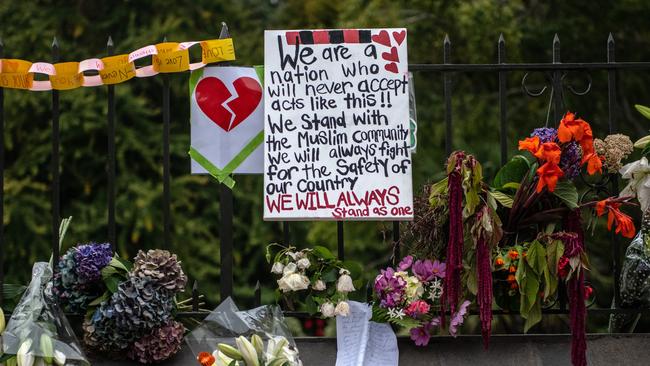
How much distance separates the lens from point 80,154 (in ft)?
30.0

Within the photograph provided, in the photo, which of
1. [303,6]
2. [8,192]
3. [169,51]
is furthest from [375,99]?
[303,6]

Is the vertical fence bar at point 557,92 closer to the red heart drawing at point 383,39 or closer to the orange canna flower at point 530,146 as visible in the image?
the orange canna flower at point 530,146

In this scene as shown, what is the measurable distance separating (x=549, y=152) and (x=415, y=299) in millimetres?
837

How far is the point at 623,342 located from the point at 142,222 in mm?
5663

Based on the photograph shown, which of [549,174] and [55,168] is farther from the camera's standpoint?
[55,168]

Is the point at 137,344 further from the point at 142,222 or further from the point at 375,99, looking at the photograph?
the point at 142,222

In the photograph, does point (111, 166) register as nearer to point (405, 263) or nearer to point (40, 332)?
point (40, 332)

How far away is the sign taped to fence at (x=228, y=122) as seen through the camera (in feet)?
13.6

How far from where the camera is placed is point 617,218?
3834 mm

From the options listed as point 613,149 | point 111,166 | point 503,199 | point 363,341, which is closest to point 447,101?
point 503,199

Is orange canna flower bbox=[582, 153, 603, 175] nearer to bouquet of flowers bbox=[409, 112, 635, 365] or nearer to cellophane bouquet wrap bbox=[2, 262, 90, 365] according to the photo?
bouquet of flowers bbox=[409, 112, 635, 365]

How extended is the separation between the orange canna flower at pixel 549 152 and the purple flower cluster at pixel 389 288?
0.79 m

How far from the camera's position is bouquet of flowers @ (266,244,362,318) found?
393 centimetres

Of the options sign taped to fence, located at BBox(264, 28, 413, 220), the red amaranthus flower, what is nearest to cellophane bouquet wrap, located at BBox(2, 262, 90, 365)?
sign taped to fence, located at BBox(264, 28, 413, 220)
